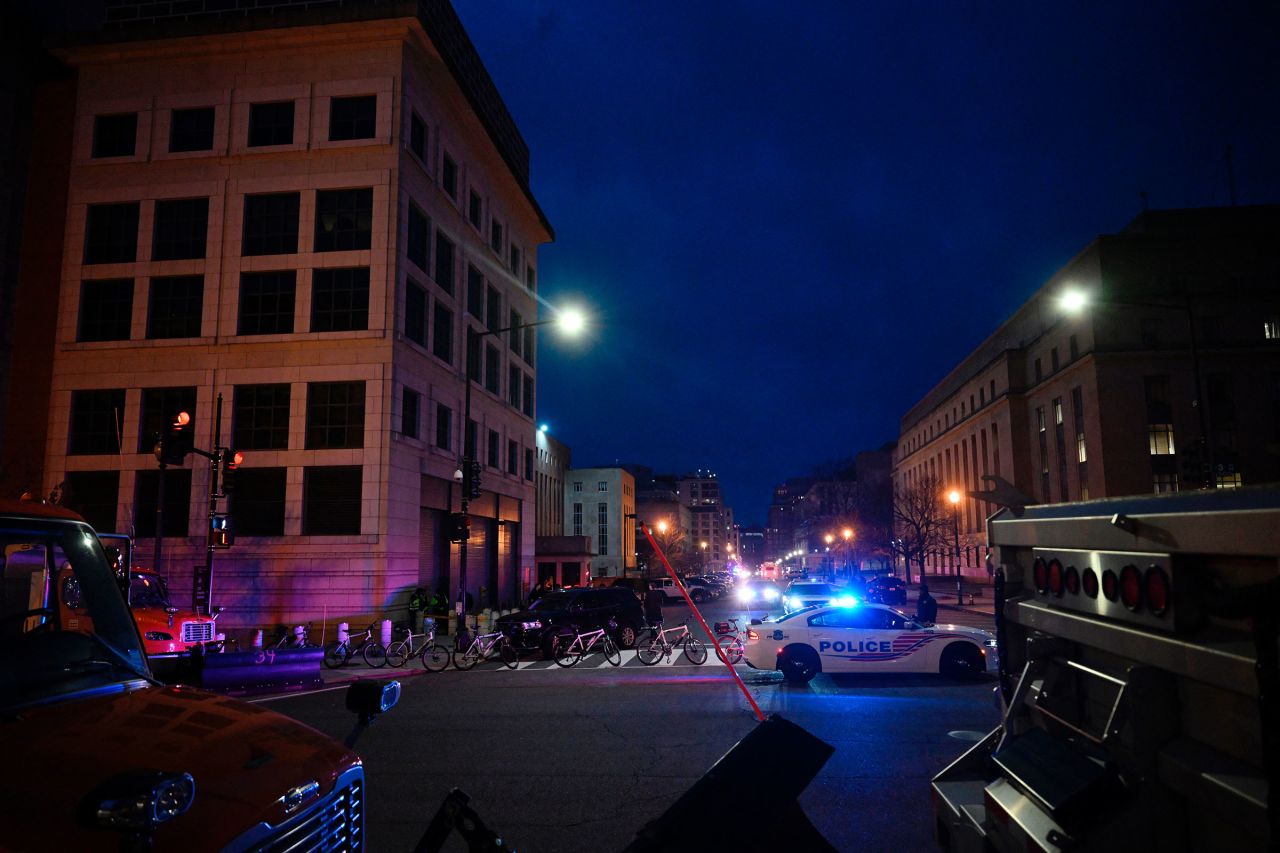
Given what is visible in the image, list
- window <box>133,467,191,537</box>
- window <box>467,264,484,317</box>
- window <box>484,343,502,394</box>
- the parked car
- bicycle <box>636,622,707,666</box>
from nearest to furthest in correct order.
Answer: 1. bicycle <box>636,622,707,666</box>
2. window <box>133,467,191,537</box>
3. window <box>467,264,484,317</box>
4. window <box>484,343,502,394</box>
5. the parked car

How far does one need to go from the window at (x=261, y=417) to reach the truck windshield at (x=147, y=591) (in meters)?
12.0

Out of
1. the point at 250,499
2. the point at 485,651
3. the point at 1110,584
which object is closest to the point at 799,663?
the point at 485,651

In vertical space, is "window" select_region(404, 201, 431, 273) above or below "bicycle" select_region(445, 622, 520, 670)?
above

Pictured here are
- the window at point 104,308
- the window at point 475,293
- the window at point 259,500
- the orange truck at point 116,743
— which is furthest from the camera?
the window at point 475,293

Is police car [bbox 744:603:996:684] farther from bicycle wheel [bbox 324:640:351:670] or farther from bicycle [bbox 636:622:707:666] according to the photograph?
bicycle wheel [bbox 324:640:351:670]

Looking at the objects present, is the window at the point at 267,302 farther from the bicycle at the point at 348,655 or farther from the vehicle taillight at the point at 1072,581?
the vehicle taillight at the point at 1072,581

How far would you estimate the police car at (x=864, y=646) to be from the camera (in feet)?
49.4

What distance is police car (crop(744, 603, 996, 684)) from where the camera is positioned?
15.1 meters

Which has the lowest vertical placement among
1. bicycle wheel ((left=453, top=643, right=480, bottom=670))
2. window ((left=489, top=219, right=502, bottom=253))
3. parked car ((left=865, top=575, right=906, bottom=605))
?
parked car ((left=865, top=575, right=906, bottom=605))

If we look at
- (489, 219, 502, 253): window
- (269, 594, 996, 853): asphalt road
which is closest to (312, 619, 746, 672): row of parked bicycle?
(269, 594, 996, 853): asphalt road

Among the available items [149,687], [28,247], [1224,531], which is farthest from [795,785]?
[28,247]

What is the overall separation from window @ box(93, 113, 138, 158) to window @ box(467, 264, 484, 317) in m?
13.9

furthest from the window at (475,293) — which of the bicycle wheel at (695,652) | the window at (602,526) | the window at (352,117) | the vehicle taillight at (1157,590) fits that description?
the window at (602,526)

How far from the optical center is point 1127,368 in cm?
5800
